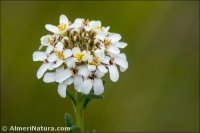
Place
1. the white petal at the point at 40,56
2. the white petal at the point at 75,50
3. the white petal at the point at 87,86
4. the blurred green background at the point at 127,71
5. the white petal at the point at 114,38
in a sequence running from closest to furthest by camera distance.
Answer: the white petal at the point at 87,86, the white petal at the point at 75,50, the white petal at the point at 40,56, the white petal at the point at 114,38, the blurred green background at the point at 127,71

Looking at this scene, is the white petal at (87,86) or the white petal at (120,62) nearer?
the white petal at (87,86)

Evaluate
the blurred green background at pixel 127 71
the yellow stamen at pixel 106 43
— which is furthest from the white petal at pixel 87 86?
the blurred green background at pixel 127 71

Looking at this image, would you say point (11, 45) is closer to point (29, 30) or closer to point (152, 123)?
point (29, 30)

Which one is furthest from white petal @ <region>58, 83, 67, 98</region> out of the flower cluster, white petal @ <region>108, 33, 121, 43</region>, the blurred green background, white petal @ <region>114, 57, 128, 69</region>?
the blurred green background

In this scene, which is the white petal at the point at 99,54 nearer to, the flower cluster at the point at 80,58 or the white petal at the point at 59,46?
the flower cluster at the point at 80,58

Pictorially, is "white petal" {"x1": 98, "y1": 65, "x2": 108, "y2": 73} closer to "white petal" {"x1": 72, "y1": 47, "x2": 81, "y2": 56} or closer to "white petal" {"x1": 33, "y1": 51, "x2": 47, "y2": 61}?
"white petal" {"x1": 72, "y1": 47, "x2": 81, "y2": 56}

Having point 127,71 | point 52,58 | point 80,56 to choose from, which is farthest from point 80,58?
point 127,71

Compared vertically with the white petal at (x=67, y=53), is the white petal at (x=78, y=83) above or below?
below
